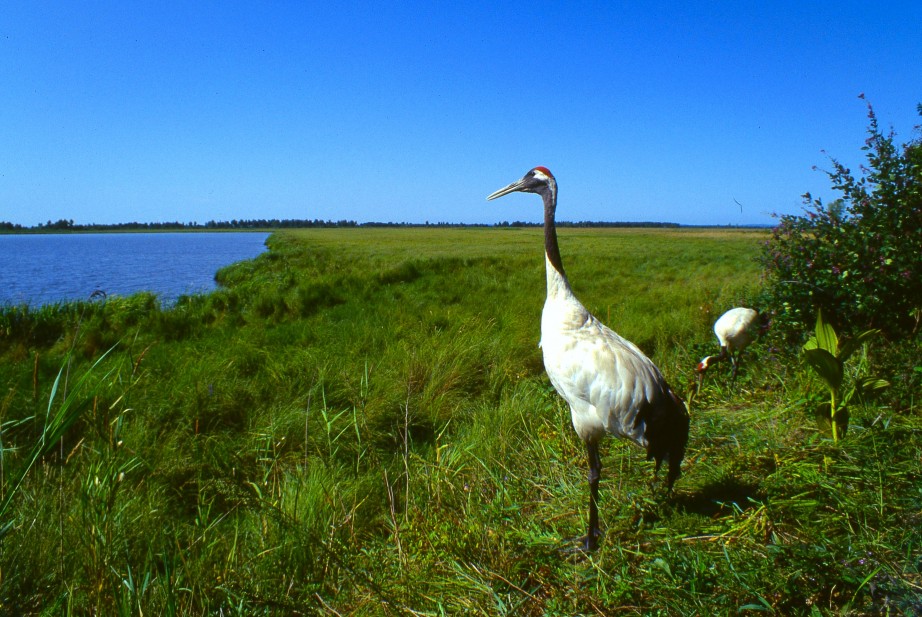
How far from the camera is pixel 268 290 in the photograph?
8961 mm

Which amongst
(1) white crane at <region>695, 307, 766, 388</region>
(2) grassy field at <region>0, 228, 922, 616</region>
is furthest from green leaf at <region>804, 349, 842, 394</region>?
(1) white crane at <region>695, 307, 766, 388</region>

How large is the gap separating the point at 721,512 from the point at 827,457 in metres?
0.69

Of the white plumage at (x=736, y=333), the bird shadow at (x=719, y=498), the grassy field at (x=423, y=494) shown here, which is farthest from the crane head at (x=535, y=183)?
the white plumage at (x=736, y=333)

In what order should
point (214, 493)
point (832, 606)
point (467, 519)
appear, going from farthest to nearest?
1. point (214, 493)
2. point (467, 519)
3. point (832, 606)

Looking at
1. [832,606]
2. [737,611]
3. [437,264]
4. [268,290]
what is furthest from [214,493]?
[437,264]

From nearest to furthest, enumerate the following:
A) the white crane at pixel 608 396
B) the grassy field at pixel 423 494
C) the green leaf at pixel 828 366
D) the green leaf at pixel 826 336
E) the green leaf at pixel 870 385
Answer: the grassy field at pixel 423 494, the white crane at pixel 608 396, the green leaf at pixel 828 366, the green leaf at pixel 870 385, the green leaf at pixel 826 336

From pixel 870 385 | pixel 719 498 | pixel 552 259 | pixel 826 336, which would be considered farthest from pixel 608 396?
pixel 870 385

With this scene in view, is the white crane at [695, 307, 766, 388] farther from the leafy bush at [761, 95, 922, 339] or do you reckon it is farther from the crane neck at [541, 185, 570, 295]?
the crane neck at [541, 185, 570, 295]

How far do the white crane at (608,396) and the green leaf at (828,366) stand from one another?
2.52ft

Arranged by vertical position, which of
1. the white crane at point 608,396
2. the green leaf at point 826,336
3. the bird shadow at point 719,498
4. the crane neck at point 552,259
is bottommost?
the bird shadow at point 719,498

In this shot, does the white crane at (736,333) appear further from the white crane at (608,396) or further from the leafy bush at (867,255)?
the white crane at (608,396)

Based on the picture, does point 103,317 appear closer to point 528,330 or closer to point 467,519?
point 528,330

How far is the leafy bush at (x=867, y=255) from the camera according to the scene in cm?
341

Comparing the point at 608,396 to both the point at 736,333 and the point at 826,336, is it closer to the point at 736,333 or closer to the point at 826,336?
the point at 826,336
